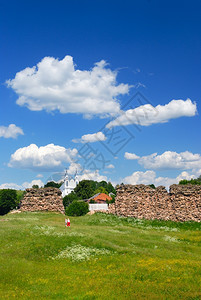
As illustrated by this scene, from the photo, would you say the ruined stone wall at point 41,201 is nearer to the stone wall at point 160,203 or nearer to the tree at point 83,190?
the stone wall at point 160,203

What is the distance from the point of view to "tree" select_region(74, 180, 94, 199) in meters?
119

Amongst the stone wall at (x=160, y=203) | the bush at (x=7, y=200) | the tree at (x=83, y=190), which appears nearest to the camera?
the stone wall at (x=160, y=203)

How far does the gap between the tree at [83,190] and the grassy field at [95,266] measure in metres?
93.3

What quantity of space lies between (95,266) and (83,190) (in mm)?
103617

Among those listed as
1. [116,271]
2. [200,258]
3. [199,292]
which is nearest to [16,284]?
[116,271]

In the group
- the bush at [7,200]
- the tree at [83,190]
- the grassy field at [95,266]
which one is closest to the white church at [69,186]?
the tree at [83,190]

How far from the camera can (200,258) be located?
19812mm

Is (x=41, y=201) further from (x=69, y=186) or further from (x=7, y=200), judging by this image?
(x=69, y=186)

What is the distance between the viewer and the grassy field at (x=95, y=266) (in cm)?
1329

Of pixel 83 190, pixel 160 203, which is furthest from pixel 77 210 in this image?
pixel 83 190

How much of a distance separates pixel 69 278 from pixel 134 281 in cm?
328

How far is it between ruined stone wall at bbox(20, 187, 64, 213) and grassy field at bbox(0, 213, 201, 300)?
18.3 meters

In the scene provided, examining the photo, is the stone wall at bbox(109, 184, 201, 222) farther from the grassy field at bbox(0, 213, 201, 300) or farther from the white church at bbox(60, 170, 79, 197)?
the white church at bbox(60, 170, 79, 197)

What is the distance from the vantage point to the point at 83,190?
11988 centimetres
